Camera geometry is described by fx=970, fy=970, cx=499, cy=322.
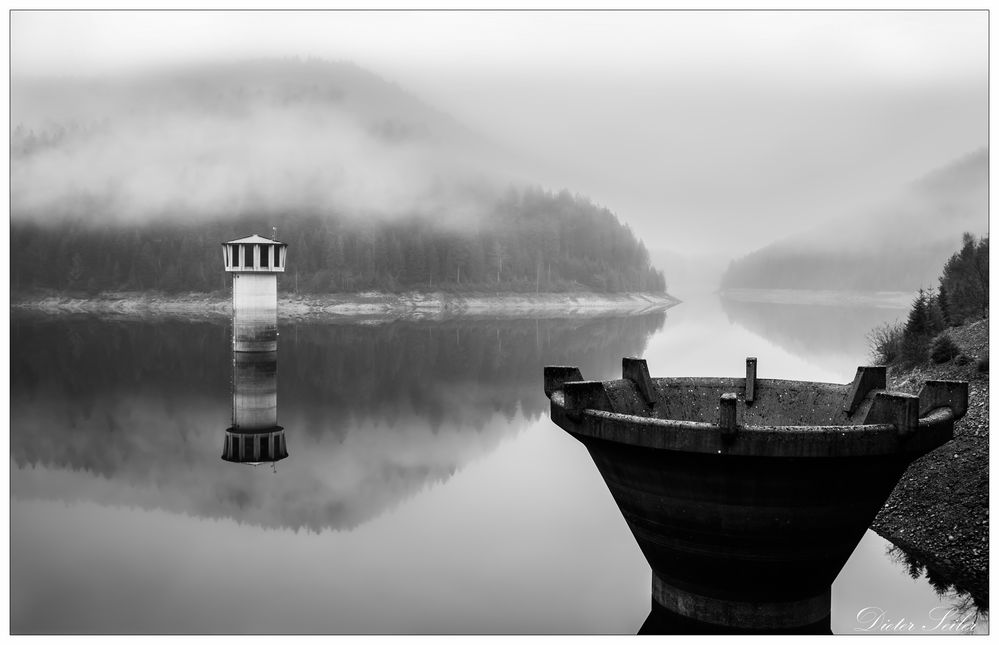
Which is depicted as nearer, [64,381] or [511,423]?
[511,423]

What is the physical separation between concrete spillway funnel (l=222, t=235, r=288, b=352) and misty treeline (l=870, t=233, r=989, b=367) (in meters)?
25.0

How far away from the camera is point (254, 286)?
38.0 meters

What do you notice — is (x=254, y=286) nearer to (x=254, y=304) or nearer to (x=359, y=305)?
(x=254, y=304)

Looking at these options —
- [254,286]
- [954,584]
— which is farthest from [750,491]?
[254,286]

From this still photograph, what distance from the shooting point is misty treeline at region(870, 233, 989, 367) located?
14945 millimetres

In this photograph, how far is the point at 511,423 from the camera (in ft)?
64.7

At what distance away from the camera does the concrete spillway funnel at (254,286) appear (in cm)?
3750

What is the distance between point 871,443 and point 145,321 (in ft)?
226

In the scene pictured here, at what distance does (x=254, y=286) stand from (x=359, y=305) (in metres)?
37.0

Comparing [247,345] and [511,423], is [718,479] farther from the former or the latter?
[247,345]

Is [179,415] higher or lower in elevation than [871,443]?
lower

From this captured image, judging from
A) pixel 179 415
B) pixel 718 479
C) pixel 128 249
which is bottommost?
pixel 179 415

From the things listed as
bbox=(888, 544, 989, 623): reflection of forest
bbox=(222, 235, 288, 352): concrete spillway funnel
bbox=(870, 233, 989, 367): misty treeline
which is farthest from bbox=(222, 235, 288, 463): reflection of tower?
bbox=(888, 544, 989, 623): reflection of forest

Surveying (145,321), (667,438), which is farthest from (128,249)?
(667,438)
